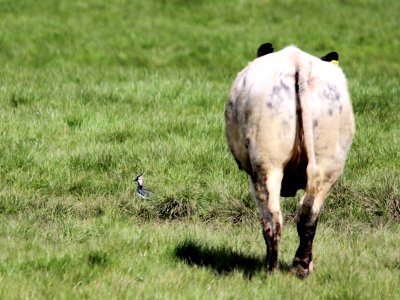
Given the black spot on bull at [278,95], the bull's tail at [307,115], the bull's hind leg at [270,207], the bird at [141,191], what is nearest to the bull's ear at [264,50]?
the bull's tail at [307,115]

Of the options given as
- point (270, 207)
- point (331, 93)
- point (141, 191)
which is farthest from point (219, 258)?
point (141, 191)

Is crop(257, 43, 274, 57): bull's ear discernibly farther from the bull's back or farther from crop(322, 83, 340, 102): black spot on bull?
crop(322, 83, 340, 102): black spot on bull

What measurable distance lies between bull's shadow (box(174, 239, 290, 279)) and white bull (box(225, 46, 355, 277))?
1.38ft

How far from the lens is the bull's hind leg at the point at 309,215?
564 centimetres

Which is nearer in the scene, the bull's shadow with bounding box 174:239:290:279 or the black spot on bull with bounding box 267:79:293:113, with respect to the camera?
the black spot on bull with bounding box 267:79:293:113

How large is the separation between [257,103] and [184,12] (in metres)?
19.4

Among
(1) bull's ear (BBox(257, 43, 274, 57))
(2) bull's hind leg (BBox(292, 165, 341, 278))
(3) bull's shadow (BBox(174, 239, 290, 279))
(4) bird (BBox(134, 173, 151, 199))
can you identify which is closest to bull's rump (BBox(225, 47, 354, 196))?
(2) bull's hind leg (BBox(292, 165, 341, 278))

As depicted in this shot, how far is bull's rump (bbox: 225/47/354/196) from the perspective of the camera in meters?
5.48

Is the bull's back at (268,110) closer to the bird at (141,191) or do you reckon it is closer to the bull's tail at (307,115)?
the bull's tail at (307,115)

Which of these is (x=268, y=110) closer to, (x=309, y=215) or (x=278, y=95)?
(x=278, y=95)

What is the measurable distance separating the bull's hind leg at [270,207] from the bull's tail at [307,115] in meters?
0.23

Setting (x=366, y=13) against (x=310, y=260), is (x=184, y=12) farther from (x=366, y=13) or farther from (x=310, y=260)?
(x=310, y=260)

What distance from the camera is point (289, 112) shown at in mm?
5473

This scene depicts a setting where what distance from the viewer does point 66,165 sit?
9.17 m
